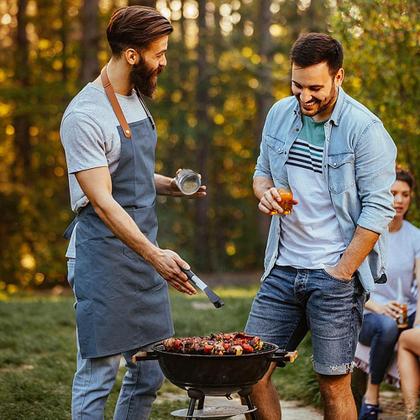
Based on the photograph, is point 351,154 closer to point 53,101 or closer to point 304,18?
point 53,101

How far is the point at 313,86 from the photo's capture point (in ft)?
13.3

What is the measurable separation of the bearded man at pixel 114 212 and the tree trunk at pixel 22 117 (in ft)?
58.8

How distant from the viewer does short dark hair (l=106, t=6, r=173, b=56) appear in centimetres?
397

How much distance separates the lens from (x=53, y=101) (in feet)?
71.5

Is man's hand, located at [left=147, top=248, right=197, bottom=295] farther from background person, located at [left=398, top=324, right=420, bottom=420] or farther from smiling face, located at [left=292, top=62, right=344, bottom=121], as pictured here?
background person, located at [left=398, top=324, right=420, bottom=420]

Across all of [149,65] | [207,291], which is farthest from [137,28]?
[207,291]

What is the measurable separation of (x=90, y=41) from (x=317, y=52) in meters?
13.9

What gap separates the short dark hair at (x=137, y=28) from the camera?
13.0ft

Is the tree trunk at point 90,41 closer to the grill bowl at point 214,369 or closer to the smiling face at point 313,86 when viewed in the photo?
the smiling face at point 313,86

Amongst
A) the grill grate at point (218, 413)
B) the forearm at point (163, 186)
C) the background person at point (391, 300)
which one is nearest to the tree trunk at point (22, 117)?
the background person at point (391, 300)

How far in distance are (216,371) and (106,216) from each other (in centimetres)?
79

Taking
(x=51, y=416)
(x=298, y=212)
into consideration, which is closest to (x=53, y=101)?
(x=51, y=416)

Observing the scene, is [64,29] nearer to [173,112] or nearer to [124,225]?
[173,112]

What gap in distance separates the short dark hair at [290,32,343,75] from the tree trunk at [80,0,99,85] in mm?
13462
